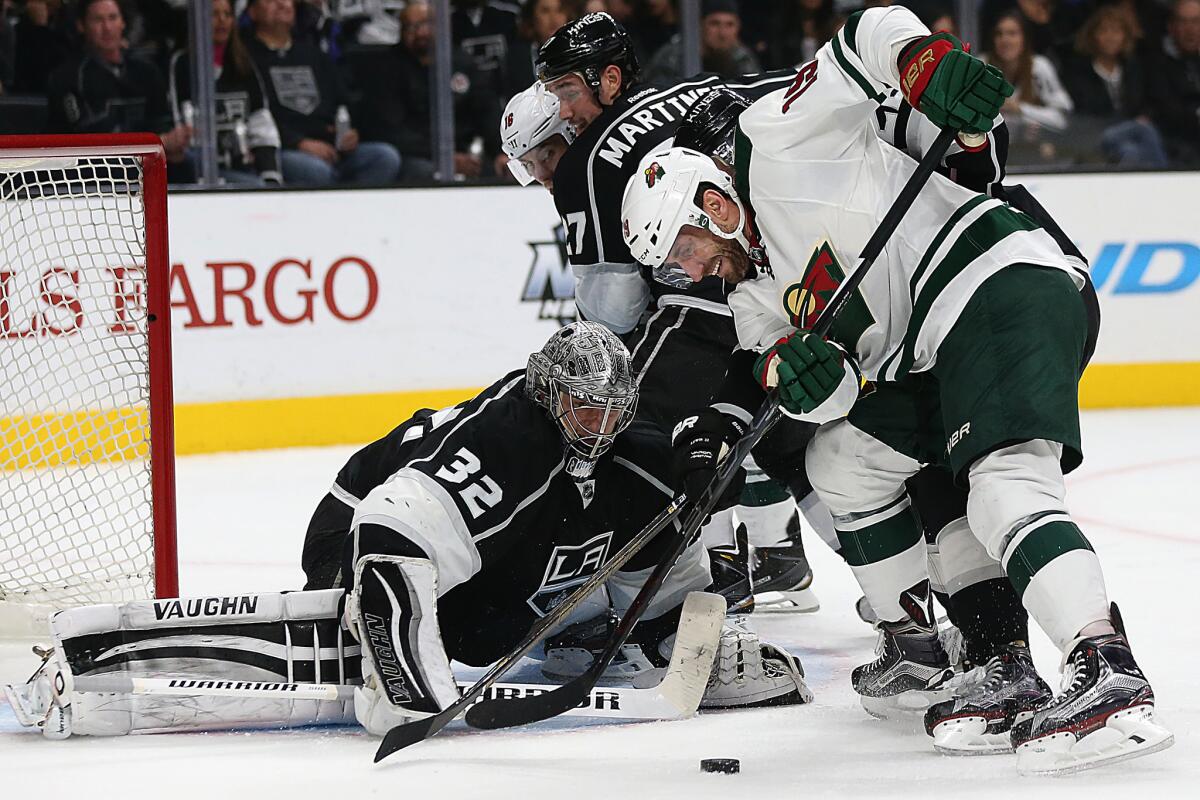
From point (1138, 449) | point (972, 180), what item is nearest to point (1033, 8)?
point (1138, 449)

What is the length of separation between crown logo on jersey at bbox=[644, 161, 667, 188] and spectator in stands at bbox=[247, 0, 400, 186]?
10.5 feet

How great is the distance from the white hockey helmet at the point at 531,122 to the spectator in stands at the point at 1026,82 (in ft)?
11.4

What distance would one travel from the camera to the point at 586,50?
3268 mm

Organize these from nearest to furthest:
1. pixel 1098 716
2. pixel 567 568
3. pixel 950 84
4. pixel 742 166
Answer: pixel 1098 716
pixel 950 84
pixel 742 166
pixel 567 568

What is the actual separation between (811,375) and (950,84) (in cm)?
43

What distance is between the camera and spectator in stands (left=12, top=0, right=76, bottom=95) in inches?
212

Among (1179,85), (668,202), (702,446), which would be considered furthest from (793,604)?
(1179,85)

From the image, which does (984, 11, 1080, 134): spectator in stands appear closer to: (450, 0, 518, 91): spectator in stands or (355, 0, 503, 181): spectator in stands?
(450, 0, 518, 91): spectator in stands

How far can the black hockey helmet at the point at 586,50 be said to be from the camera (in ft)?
10.7

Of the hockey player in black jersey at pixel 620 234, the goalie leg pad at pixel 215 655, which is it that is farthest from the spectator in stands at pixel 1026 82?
the goalie leg pad at pixel 215 655

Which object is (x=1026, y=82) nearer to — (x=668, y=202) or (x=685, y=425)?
(x=685, y=425)

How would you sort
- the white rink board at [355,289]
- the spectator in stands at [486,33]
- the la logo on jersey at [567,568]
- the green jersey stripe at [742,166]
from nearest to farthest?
the green jersey stripe at [742,166] → the la logo on jersey at [567,568] → the white rink board at [355,289] → the spectator in stands at [486,33]

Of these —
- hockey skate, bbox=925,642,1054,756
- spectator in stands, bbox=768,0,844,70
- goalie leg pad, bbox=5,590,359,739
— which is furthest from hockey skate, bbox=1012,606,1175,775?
→ spectator in stands, bbox=768,0,844,70

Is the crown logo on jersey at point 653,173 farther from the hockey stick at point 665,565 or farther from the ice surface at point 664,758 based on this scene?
the ice surface at point 664,758
